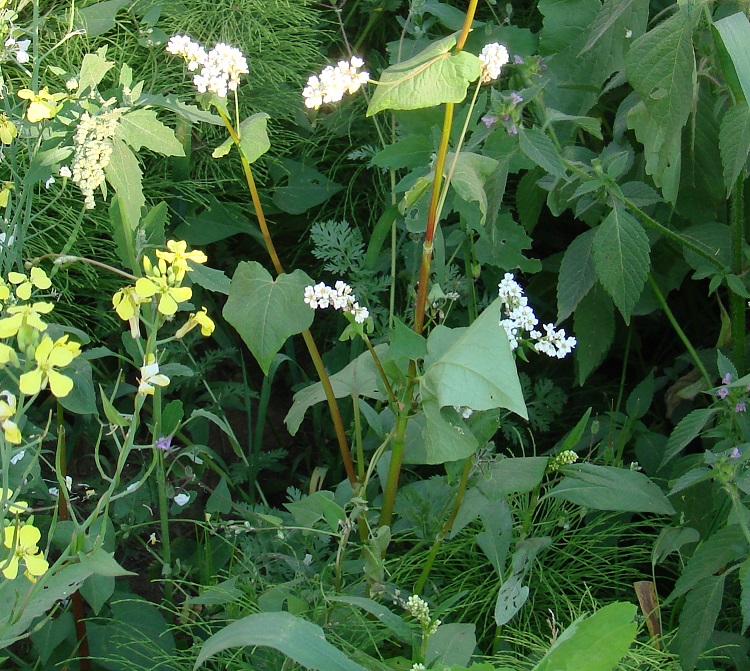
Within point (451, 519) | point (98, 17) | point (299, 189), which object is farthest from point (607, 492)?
point (98, 17)

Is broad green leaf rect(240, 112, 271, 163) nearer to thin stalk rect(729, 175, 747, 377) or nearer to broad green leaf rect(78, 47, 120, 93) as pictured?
broad green leaf rect(78, 47, 120, 93)

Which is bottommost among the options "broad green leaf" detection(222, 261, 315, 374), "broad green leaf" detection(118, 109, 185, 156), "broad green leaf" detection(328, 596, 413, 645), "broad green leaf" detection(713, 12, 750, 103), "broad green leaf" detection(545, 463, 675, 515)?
"broad green leaf" detection(328, 596, 413, 645)

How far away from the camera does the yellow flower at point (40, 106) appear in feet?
2.39

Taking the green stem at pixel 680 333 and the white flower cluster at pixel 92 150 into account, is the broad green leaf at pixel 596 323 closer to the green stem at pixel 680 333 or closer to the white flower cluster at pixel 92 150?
the green stem at pixel 680 333

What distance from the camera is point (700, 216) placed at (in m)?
1.14

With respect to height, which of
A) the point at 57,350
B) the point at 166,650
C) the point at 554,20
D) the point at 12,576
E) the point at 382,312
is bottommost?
the point at 166,650

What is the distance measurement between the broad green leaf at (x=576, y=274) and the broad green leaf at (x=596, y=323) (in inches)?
2.5

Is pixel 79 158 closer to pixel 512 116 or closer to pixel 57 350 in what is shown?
pixel 57 350

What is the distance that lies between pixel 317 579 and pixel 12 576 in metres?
0.40

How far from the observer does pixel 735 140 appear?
880 mm

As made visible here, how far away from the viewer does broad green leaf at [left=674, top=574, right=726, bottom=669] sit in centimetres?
81

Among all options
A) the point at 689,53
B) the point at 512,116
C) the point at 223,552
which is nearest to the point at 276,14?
the point at 512,116

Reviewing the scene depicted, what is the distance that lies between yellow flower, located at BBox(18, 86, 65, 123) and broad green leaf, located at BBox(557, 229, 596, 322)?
595mm

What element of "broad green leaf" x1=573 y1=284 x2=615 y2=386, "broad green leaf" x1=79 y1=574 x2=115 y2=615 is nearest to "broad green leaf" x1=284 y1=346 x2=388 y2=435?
"broad green leaf" x1=79 y1=574 x2=115 y2=615
